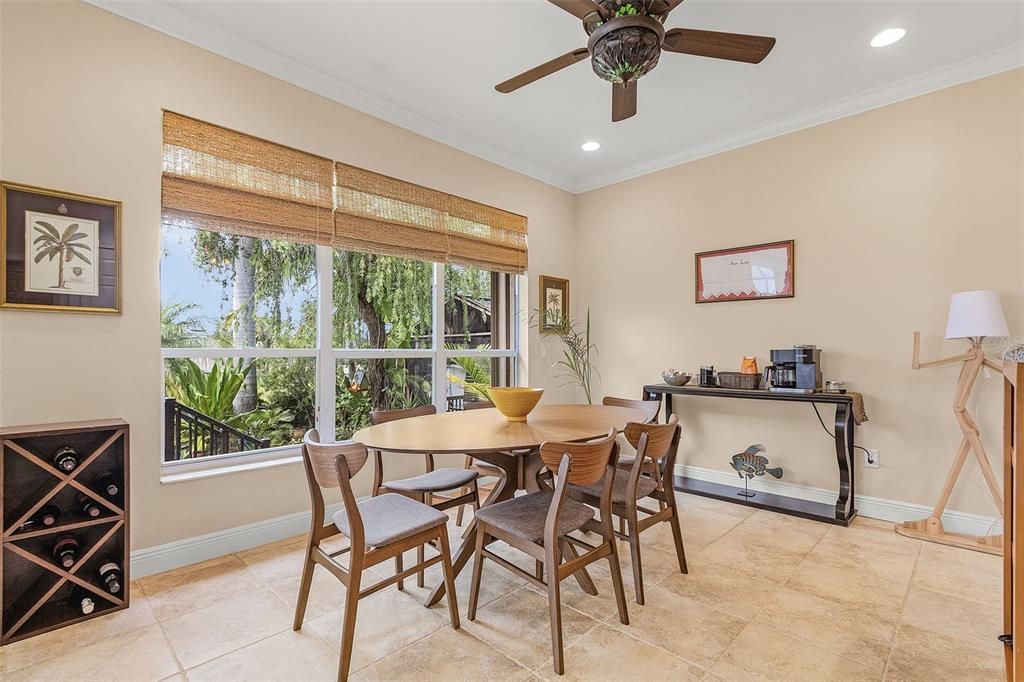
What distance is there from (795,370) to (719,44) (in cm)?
225

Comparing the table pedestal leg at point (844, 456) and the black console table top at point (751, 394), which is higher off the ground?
the black console table top at point (751, 394)

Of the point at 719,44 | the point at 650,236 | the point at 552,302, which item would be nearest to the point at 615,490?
the point at 719,44

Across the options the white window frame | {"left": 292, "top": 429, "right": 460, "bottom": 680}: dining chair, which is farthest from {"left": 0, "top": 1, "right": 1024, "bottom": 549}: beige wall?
{"left": 292, "top": 429, "right": 460, "bottom": 680}: dining chair

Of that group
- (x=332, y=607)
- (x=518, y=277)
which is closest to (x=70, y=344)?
(x=332, y=607)

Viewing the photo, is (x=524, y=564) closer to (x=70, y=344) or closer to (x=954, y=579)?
(x=954, y=579)

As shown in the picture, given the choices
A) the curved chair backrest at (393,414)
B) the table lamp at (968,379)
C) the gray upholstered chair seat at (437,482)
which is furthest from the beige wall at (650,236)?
the gray upholstered chair seat at (437,482)

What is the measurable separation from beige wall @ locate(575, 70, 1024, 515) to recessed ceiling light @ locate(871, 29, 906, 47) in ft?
2.27

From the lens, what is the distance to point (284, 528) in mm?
2889

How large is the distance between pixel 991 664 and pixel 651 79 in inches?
127

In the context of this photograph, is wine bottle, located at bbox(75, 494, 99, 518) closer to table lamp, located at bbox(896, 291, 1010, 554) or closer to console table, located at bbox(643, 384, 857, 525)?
console table, located at bbox(643, 384, 857, 525)

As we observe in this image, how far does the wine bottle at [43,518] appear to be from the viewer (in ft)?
6.40

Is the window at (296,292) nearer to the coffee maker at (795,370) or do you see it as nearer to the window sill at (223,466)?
the window sill at (223,466)

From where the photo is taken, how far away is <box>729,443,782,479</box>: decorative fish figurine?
3.50m

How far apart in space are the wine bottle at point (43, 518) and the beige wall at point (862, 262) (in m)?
3.97
